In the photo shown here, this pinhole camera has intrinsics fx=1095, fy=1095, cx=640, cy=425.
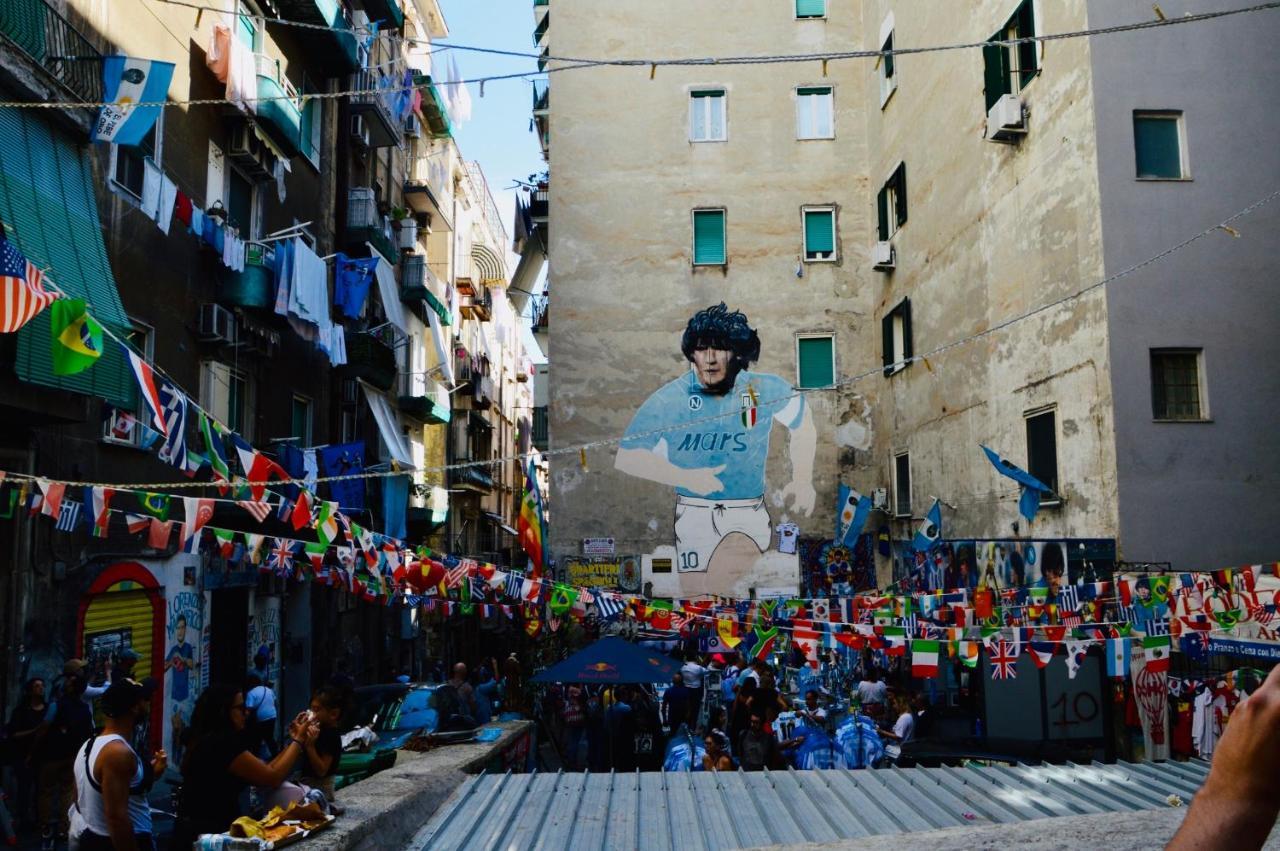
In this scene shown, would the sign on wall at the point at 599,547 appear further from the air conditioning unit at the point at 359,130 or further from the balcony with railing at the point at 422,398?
the air conditioning unit at the point at 359,130

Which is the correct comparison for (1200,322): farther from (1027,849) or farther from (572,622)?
(572,622)

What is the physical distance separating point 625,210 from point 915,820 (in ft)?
70.5

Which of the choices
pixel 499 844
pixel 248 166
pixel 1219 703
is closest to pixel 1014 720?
pixel 1219 703

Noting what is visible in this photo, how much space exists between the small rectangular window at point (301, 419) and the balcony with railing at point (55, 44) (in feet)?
28.1

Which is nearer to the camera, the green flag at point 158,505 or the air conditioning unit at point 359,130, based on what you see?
the green flag at point 158,505

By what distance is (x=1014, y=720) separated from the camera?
13.9m

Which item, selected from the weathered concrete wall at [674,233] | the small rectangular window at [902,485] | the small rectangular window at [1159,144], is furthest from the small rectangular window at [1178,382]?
the weathered concrete wall at [674,233]

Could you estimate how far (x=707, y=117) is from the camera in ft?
82.8

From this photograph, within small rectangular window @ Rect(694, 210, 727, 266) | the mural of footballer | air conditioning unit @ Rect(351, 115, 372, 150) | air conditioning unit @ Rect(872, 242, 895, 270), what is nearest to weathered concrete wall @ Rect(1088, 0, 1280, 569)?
air conditioning unit @ Rect(872, 242, 895, 270)

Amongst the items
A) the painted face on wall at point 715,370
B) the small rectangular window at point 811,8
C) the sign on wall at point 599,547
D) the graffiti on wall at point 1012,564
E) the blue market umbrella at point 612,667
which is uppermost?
the small rectangular window at point 811,8

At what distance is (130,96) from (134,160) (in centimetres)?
286

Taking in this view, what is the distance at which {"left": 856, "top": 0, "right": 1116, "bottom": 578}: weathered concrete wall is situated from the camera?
1396cm

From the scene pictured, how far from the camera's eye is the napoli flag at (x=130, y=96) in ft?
39.0

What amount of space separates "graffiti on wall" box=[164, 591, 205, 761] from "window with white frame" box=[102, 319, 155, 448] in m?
2.53
